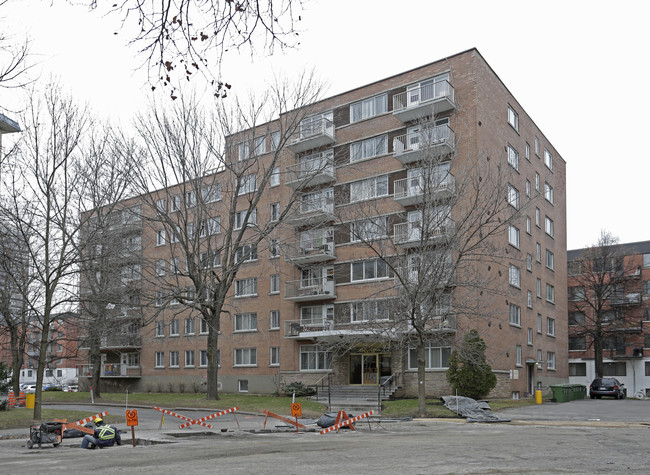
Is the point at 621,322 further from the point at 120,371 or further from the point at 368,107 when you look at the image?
the point at 120,371

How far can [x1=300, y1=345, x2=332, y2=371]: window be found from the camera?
44.2m

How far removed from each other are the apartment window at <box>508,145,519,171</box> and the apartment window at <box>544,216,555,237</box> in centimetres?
775

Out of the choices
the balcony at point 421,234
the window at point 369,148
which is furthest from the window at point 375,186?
the balcony at point 421,234

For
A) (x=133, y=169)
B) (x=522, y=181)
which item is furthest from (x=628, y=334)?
(x=133, y=169)

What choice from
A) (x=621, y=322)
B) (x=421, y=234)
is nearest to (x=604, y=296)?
(x=621, y=322)

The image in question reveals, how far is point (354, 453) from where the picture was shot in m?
14.3

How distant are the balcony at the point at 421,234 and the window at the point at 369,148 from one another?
20.5 feet

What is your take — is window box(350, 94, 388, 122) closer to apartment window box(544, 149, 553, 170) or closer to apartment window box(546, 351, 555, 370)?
apartment window box(544, 149, 553, 170)

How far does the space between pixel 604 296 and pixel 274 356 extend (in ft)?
123

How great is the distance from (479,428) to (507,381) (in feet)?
58.6

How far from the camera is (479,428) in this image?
74.3 ft

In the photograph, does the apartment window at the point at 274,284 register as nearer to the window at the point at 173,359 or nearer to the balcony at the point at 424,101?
the window at the point at 173,359

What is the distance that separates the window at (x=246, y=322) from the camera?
163 ft

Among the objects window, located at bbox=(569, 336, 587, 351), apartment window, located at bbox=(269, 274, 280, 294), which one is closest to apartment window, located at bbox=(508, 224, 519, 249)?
apartment window, located at bbox=(269, 274, 280, 294)
